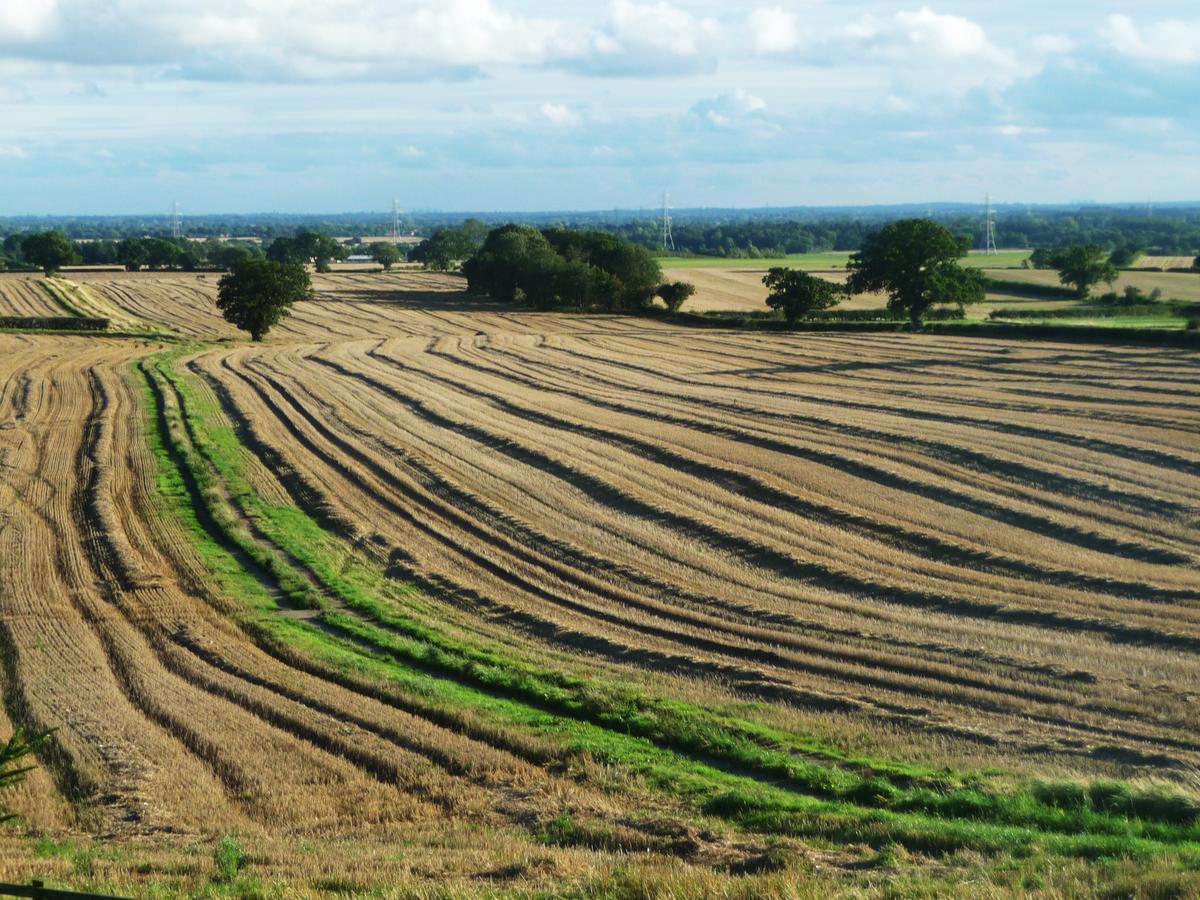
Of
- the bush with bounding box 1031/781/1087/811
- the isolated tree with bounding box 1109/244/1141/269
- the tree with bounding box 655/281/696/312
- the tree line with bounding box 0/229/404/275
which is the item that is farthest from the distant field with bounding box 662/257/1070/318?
the bush with bounding box 1031/781/1087/811

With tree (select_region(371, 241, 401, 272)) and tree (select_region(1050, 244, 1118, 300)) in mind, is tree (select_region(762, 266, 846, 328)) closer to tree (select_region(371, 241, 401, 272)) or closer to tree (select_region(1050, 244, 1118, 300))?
tree (select_region(1050, 244, 1118, 300))

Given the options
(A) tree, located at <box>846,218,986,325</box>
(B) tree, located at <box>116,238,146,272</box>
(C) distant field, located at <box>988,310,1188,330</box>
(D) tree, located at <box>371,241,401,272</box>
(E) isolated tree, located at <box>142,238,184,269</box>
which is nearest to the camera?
(C) distant field, located at <box>988,310,1188,330</box>

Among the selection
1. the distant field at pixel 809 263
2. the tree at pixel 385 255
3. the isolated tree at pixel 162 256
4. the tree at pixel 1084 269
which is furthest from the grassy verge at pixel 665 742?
the tree at pixel 385 255

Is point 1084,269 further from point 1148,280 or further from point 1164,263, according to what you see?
point 1164,263

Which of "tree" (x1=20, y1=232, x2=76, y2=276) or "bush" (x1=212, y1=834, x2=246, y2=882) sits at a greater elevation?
"tree" (x1=20, y1=232, x2=76, y2=276)

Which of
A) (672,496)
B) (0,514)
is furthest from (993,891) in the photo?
(0,514)

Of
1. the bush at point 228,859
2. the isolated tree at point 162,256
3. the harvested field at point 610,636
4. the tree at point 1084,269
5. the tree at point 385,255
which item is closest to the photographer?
the bush at point 228,859

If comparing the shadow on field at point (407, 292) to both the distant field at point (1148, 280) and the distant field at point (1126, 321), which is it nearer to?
the distant field at point (1126, 321)
